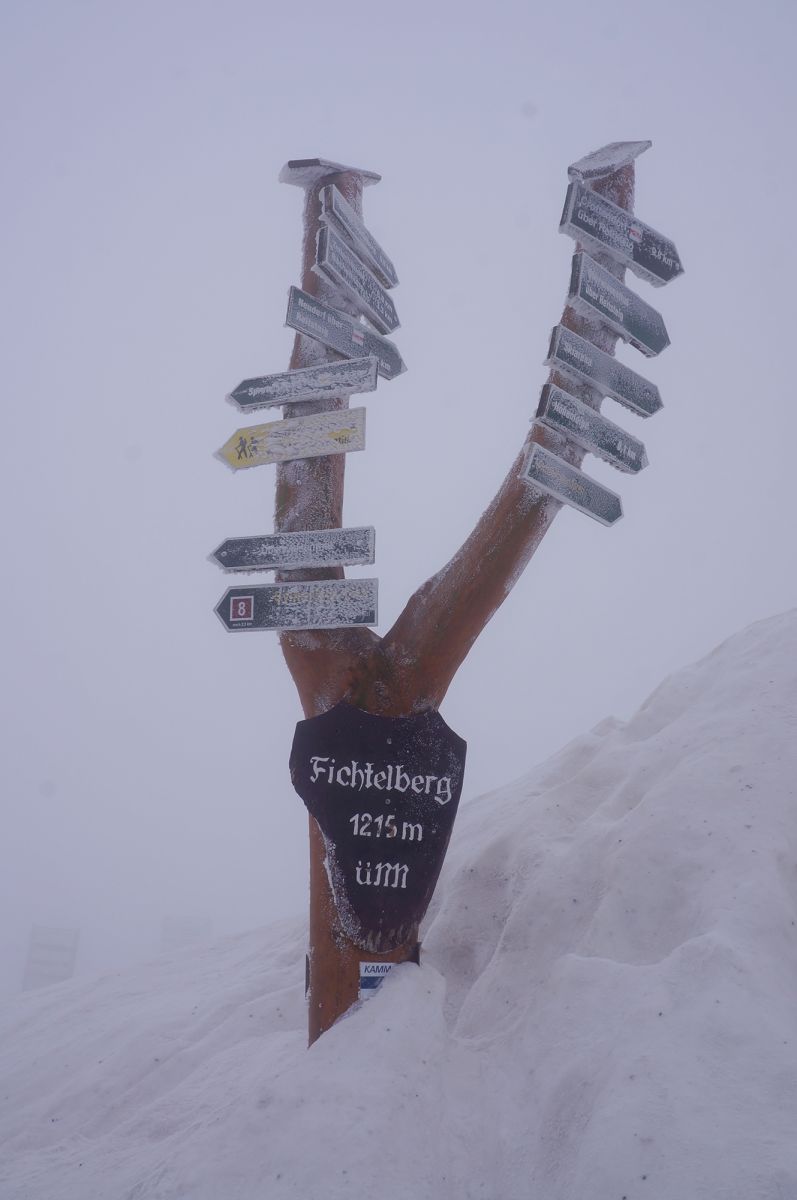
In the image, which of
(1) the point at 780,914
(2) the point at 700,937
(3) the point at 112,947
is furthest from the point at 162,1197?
(3) the point at 112,947

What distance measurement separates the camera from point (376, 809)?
152 inches

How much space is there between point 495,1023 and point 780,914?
4.53 feet

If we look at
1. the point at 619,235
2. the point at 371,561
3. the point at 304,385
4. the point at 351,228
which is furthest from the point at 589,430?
the point at 351,228

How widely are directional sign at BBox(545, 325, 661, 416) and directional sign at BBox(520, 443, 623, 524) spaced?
51 cm

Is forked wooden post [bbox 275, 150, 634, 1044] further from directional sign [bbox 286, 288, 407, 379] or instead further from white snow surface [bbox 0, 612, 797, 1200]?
white snow surface [bbox 0, 612, 797, 1200]

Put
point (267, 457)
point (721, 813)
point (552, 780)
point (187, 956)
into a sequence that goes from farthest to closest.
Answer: point (187, 956), point (552, 780), point (267, 457), point (721, 813)

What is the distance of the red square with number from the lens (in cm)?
405

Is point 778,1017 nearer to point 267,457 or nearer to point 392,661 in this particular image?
point 392,661

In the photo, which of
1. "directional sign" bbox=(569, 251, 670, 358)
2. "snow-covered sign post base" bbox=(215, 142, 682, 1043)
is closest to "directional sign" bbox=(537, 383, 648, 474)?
"snow-covered sign post base" bbox=(215, 142, 682, 1043)

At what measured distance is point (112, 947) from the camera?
7262cm

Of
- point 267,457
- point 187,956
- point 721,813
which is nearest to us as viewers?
point 721,813

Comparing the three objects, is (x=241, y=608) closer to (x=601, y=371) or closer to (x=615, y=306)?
(x=601, y=371)

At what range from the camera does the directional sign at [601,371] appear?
421 cm

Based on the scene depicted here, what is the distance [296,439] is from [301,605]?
3.10 ft
